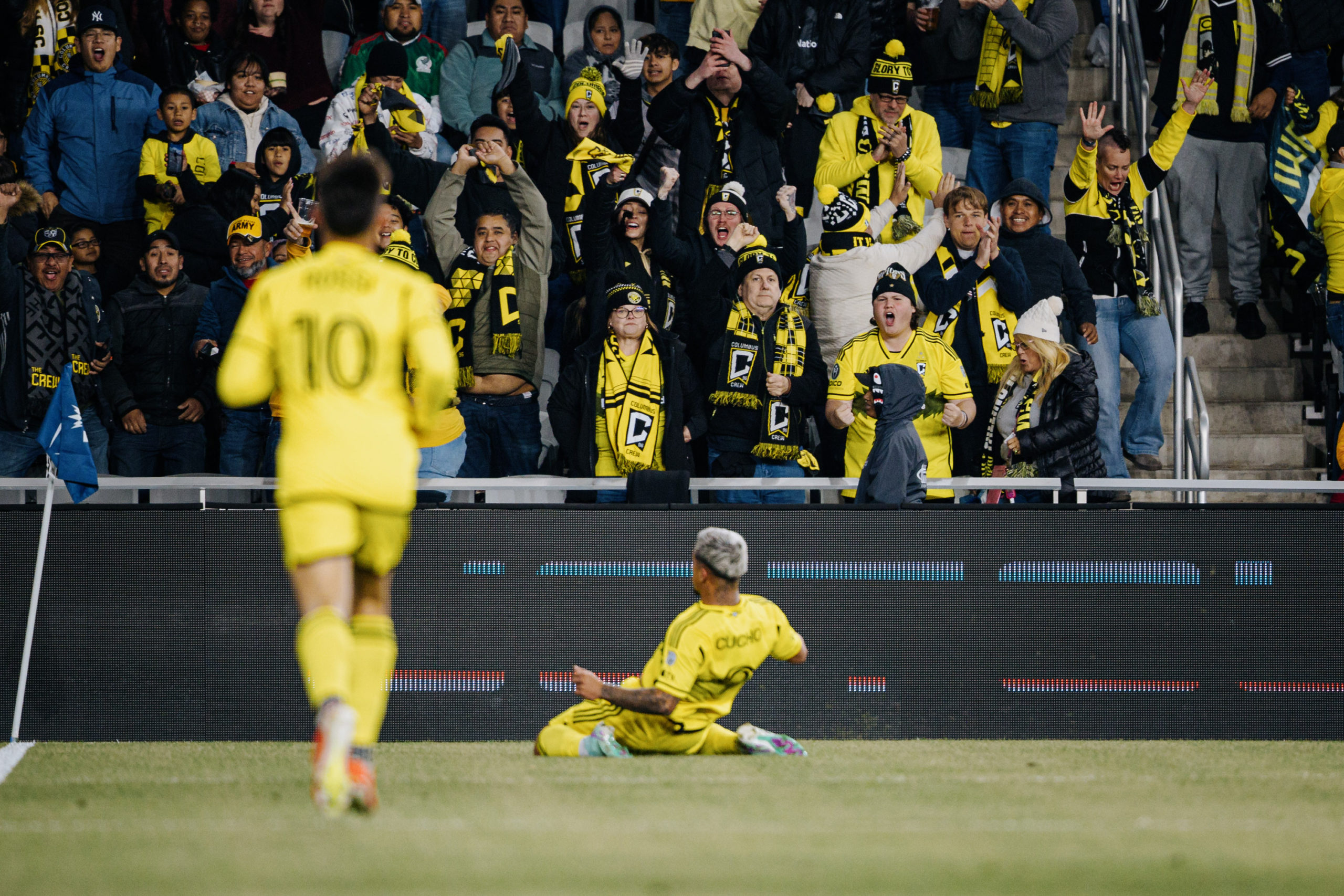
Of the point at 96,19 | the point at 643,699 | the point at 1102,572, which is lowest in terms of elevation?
the point at 643,699

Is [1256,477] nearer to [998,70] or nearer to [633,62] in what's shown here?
[998,70]

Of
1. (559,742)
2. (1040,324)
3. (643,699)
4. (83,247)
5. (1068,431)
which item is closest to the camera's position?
(643,699)

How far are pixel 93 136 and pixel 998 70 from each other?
695cm

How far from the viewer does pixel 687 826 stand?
→ 4.82 metres

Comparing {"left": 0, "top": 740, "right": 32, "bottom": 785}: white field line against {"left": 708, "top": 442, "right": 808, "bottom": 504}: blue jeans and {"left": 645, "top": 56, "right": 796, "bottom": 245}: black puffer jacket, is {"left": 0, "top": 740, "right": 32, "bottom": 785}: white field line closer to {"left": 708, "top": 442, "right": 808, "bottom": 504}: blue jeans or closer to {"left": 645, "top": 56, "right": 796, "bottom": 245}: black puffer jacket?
{"left": 708, "top": 442, "right": 808, "bottom": 504}: blue jeans

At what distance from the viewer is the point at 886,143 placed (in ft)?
38.2

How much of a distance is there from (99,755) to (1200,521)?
576cm

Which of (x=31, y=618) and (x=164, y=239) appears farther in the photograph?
(x=164, y=239)

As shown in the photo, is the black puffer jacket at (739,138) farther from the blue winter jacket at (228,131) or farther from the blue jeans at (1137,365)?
the blue jeans at (1137,365)

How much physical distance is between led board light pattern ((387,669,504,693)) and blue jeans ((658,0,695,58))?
6.59 metres

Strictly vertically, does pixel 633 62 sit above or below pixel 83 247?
above

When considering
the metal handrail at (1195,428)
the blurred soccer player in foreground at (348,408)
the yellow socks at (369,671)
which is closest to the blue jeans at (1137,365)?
the metal handrail at (1195,428)

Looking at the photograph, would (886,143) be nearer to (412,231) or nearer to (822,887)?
(412,231)

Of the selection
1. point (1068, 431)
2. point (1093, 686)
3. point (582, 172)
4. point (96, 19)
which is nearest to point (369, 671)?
point (1093, 686)
